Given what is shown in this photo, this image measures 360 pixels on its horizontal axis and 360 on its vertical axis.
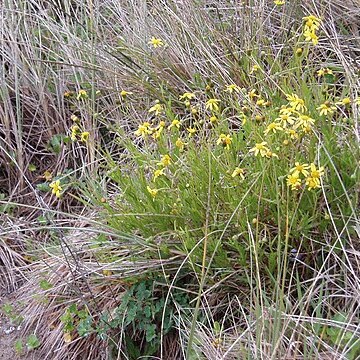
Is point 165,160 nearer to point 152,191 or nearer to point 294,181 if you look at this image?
point 152,191

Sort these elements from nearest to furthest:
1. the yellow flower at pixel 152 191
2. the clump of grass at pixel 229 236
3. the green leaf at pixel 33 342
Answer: the clump of grass at pixel 229 236, the yellow flower at pixel 152 191, the green leaf at pixel 33 342

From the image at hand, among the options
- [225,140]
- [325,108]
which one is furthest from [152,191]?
[325,108]

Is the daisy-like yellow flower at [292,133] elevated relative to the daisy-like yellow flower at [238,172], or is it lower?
elevated

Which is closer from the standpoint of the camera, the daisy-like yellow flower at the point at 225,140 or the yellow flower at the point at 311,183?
the yellow flower at the point at 311,183

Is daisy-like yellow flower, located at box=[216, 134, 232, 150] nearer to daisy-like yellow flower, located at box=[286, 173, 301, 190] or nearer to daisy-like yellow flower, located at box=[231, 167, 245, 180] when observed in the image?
daisy-like yellow flower, located at box=[231, 167, 245, 180]

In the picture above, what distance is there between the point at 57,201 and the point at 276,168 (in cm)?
130

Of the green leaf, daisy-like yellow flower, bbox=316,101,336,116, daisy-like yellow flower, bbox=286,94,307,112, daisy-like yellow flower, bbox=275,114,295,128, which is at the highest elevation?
daisy-like yellow flower, bbox=286,94,307,112

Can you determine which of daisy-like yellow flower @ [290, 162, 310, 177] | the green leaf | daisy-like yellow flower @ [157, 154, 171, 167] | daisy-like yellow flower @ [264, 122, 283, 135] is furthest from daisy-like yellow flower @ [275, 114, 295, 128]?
the green leaf

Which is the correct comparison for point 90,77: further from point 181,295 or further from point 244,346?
point 244,346

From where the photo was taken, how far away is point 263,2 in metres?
3.07

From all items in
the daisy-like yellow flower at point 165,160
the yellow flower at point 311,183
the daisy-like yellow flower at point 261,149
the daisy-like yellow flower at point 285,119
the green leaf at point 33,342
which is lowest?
the green leaf at point 33,342

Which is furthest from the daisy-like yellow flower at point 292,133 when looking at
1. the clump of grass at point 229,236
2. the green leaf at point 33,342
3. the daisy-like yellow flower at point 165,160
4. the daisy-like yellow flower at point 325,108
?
the green leaf at point 33,342

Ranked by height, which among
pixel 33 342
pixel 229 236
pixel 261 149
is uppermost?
pixel 261 149

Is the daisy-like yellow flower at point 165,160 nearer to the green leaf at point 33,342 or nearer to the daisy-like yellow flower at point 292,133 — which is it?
Answer: the daisy-like yellow flower at point 292,133
